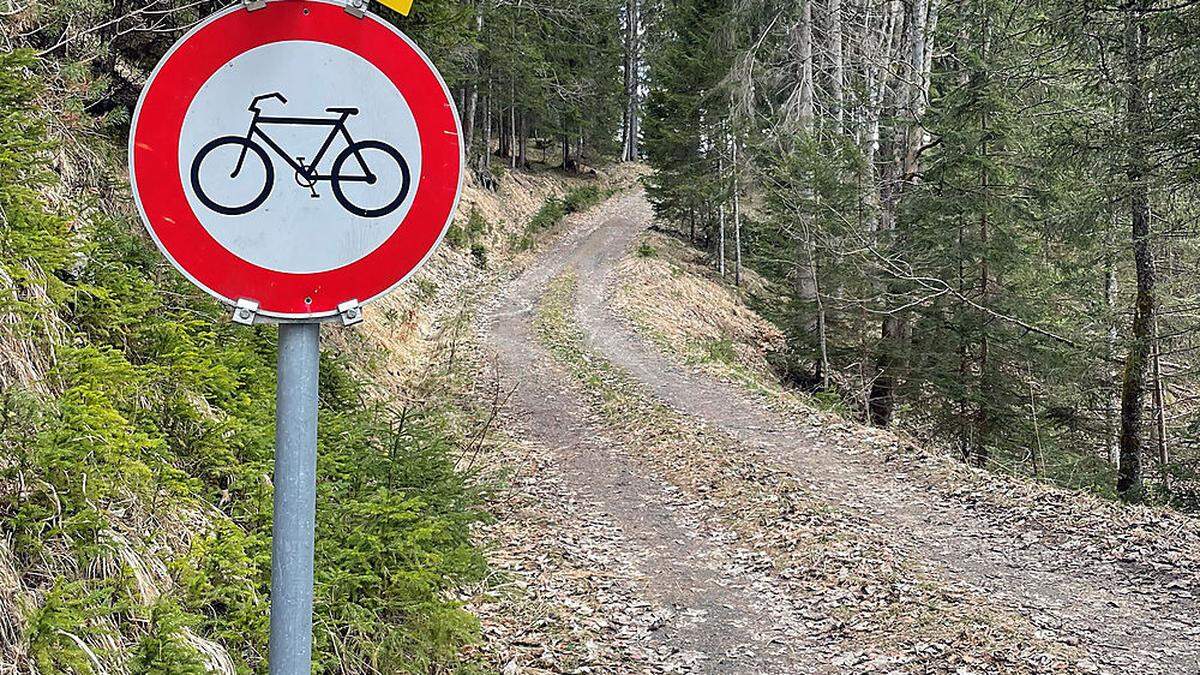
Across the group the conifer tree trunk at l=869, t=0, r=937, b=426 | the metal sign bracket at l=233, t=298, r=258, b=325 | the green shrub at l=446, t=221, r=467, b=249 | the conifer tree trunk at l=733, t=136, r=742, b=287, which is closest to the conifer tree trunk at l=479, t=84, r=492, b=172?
Result: the green shrub at l=446, t=221, r=467, b=249

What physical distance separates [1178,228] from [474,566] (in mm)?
9358

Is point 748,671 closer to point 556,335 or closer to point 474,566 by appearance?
point 474,566

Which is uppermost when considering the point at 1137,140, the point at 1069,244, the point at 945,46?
the point at 945,46

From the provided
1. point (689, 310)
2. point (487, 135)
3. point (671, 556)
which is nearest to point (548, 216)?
point (487, 135)

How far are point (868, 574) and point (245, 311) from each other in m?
5.76

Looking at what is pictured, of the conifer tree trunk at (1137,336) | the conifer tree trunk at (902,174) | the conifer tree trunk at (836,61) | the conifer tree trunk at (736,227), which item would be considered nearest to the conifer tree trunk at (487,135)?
the conifer tree trunk at (736,227)

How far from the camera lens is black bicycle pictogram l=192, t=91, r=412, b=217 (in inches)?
65.1

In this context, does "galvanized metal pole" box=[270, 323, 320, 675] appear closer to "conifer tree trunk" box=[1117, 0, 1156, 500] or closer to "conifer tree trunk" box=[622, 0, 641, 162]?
"conifer tree trunk" box=[1117, 0, 1156, 500]

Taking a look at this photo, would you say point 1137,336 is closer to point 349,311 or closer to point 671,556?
point 671,556

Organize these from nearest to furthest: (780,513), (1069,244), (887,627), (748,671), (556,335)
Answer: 1. (748,671)
2. (887,627)
3. (780,513)
4. (1069,244)
5. (556,335)

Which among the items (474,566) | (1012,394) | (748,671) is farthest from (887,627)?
(1012,394)

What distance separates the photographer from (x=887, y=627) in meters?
5.63

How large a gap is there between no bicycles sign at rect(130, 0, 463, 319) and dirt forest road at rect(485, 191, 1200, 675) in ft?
13.7

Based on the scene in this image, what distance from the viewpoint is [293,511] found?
1628 millimetres
